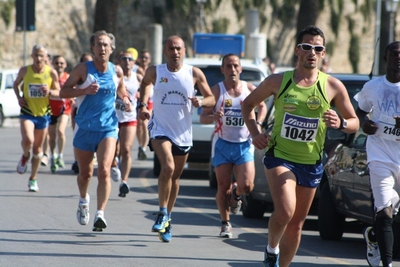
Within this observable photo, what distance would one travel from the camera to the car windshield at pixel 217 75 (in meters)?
16.4

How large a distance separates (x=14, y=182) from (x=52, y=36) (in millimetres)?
27185

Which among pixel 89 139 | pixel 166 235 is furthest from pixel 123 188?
pixel 166 235

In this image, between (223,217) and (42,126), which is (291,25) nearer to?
(42,126)

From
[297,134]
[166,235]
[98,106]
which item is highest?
[297,134]

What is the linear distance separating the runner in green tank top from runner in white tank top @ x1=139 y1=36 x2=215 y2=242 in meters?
2.50

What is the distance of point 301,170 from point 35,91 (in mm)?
7800

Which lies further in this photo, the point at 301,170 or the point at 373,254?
the point at 373,254

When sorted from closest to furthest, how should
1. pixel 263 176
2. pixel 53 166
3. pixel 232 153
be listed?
pixel 232 153 < pixel 263 176 < pixel 53 166

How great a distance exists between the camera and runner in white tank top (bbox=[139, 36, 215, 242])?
1005 centimetres

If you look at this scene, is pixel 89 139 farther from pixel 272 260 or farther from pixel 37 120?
pixel 37 120

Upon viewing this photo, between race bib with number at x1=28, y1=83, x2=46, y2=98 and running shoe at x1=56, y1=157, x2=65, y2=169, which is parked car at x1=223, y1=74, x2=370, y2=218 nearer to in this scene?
race bib with number at x1=28, y1=83, x2=46, y2=98

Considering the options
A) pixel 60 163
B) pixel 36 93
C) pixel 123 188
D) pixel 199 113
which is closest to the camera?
pixel 123 188

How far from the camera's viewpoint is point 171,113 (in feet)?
33.3

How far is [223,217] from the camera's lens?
1064 centimetres
